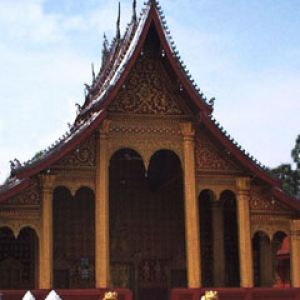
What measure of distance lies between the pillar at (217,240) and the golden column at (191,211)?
2.42 metres

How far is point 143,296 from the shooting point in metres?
20.0

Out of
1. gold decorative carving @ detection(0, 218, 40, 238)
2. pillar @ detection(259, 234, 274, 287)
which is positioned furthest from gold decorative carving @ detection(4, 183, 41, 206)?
pillar @ detection(259, 234, 274, 287)

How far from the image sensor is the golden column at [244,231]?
690 inches

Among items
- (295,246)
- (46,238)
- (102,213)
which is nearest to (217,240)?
(295,246)

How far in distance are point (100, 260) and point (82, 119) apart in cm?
451

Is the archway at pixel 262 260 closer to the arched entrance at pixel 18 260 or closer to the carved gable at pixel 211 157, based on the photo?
the carved gable at pixel 211 157

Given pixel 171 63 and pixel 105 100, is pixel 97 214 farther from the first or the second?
pixel 171 63

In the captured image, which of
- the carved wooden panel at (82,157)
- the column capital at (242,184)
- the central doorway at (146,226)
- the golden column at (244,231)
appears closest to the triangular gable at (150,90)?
the carved wooden panel at (82,157)

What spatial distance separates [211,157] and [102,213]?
3.25m

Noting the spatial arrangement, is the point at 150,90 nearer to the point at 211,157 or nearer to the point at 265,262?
the point at 211,157

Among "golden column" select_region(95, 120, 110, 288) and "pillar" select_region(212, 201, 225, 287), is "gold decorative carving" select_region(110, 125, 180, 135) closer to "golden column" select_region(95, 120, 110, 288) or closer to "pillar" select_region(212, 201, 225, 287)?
"golden column" select_region(95, 120, 110, 288)

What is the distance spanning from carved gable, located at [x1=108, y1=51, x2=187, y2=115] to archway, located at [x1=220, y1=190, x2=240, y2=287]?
3.97 meters

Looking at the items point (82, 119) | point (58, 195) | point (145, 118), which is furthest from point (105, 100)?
point (58, 195)

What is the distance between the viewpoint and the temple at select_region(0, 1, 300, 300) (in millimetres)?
16562
